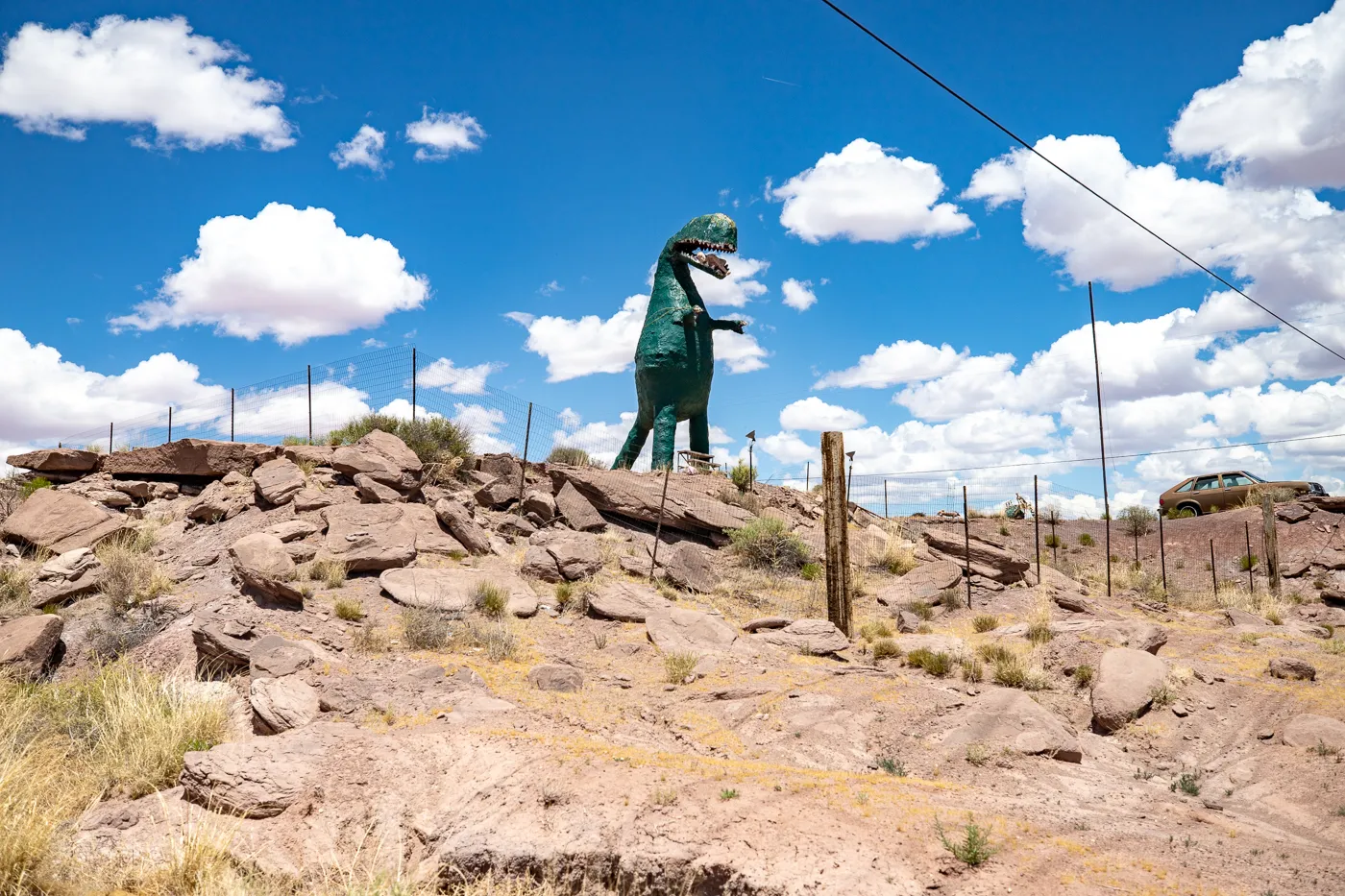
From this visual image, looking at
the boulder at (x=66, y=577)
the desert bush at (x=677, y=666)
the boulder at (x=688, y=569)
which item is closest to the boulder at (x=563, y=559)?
the boulder at (x=688, y=569)

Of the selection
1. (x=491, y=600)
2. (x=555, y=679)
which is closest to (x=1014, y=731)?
(x=555, y=679)

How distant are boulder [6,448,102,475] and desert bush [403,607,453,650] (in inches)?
401

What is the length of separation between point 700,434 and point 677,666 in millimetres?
11681

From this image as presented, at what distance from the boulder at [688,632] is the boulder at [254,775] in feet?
18.0

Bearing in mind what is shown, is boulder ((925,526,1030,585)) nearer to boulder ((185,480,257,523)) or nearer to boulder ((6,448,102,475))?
boulder ((185,480,257,523))

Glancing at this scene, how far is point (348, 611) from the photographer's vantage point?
1126 cm

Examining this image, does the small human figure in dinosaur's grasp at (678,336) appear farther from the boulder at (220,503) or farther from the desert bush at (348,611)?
the desert bush at (348,611)

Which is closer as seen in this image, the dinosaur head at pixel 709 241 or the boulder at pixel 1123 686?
the boulder at pixel 1123 686

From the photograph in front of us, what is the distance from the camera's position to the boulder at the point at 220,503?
49.4 ft

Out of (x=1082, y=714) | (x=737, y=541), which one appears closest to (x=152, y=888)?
(x=1082, y=714)

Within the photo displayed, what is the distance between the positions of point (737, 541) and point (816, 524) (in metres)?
3.89

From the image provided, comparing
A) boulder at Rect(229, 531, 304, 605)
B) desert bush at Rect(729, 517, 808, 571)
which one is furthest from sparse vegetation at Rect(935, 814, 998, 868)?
desert bush at Rect(729, 517, 808, 571)

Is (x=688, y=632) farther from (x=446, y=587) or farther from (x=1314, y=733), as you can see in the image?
(x=1314, y=733)

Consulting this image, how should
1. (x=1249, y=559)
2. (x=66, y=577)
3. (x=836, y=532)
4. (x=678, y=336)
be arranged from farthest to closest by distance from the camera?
(x=1249, y=559)
(x=678, y=336)
(x=836, y=532)
(x=66, y=577)
